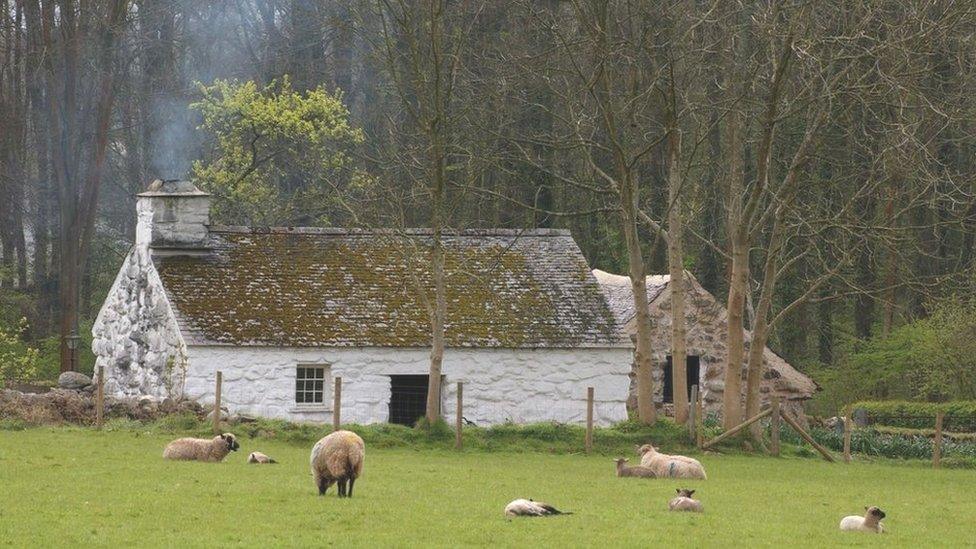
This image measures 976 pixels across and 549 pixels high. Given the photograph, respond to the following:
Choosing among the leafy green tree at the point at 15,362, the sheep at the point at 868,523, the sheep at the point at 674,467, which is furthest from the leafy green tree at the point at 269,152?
the sheep at the point at 868,523

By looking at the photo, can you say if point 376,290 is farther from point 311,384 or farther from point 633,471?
point 633,471

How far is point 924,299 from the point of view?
50.2 metres

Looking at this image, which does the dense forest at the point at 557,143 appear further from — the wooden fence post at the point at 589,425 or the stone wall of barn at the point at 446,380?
the wooden fence post at the point at 589,425

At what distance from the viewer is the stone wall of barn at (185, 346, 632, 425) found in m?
36.6

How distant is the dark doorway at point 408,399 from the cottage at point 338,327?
0.15ft

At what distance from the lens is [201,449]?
26.8 m

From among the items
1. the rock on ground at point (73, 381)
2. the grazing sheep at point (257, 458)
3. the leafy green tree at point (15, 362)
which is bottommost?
the grazing sheep at point (257, 458)

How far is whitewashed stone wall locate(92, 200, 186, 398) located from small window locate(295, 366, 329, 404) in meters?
2.76

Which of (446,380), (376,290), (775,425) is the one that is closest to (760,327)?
(775,425)

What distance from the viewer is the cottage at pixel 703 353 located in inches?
1793

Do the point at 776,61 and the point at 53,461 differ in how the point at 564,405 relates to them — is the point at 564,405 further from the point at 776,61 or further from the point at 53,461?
the point at 53,461

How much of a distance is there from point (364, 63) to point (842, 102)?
2898cm

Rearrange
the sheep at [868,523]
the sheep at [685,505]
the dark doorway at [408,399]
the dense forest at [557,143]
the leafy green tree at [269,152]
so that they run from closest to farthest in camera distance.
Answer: the sheep at [868,523] < the sheep at [685,505] < the dense forest at [557,143] < the dark doorway at [408,399] < the leafy green tree at [269,152]

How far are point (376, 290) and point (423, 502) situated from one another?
18300 mm
